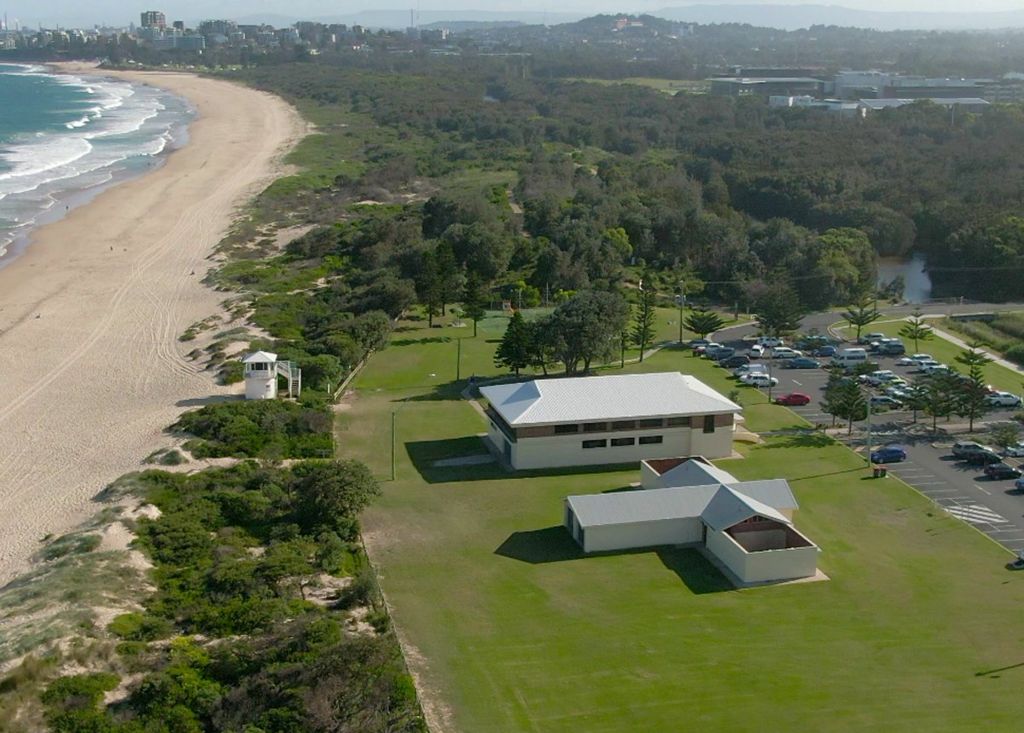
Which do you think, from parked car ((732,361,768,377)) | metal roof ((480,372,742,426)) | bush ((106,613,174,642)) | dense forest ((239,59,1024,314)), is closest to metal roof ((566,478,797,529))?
metal roof ((480,372,742,426))

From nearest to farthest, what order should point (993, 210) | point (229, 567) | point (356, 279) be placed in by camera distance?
1. point (229, 567)
2. point (356, 279)
3. point (993, 210)

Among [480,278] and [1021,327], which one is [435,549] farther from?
[1021,327]

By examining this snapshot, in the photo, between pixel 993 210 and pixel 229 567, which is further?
pixel 993 210

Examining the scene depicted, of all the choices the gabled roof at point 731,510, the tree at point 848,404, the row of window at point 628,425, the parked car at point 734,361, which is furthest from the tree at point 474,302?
the gabled roof at point 731,510

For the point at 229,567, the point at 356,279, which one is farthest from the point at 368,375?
the point at 229,567

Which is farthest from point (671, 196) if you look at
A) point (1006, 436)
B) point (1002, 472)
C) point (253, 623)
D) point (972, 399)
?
point (253, 623)

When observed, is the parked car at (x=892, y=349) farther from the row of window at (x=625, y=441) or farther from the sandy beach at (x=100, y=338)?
the sandy beach at (x=100, y=338)

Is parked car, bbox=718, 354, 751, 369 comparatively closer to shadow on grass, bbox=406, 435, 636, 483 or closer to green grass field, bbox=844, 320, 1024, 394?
green grass field, bbox=844, 320, 1024, 394
